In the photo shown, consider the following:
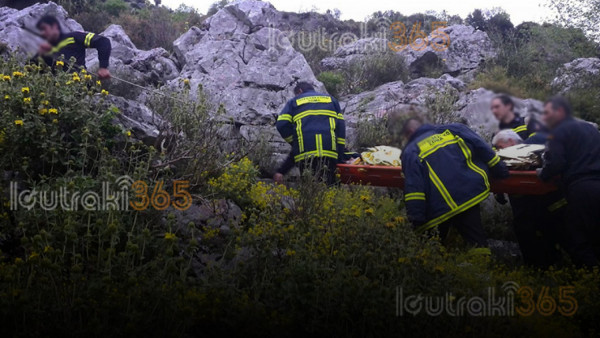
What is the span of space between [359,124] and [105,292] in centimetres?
712

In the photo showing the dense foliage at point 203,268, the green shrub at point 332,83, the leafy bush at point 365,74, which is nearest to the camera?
the dense foliage at point 203,268

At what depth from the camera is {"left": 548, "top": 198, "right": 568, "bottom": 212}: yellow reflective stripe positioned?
5.25 meters

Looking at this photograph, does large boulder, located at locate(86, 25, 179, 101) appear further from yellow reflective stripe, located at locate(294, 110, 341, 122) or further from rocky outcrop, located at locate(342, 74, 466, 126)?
yellow reflective stripe, located at locate(294, 110, 341, 122)

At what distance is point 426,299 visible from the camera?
10.8ft

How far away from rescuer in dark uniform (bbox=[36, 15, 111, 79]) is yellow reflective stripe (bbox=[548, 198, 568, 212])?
5.46 metres

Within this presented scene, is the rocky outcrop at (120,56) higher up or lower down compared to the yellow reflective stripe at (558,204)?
higher up

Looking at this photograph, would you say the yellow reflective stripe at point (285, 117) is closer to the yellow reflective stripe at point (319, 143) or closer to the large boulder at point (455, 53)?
the yellow reflective stripe at point (319, 143)

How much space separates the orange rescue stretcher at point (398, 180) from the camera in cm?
523

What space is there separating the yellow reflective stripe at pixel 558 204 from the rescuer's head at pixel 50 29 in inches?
241

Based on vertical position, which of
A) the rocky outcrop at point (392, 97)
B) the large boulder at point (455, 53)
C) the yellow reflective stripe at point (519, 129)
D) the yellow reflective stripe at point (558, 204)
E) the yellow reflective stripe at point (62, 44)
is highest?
the large boulder at point (455, 53)

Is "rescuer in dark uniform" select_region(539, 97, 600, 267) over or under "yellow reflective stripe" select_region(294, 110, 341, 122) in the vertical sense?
under

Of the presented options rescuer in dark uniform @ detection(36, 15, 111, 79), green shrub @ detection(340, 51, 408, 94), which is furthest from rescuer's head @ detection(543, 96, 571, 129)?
green shrub @ detection(340, 51, 408, 94)

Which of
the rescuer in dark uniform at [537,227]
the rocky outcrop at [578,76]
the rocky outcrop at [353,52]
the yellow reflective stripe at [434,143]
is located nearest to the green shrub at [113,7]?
the rocky outcrop at [353,52]

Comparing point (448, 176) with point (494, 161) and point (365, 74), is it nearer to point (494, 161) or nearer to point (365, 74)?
point (494, 161)
